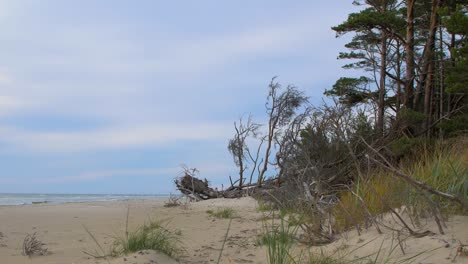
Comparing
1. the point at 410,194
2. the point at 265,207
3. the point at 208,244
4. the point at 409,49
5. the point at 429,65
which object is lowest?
the point at 208,244

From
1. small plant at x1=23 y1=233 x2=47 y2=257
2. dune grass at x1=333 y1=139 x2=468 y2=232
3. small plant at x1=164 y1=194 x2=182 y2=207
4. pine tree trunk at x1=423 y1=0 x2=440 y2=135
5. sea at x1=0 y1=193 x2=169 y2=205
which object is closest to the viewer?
dune grass at x1=333 y1=139 x2=468 y2=232

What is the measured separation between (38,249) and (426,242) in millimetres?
4020

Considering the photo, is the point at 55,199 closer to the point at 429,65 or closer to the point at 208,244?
the point at 429,65

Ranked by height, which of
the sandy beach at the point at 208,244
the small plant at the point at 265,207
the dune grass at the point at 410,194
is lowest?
the sandy beach at the point at 208,244

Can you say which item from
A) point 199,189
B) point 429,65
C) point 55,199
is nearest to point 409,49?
point 429,65

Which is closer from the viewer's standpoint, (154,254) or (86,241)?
(154,254)

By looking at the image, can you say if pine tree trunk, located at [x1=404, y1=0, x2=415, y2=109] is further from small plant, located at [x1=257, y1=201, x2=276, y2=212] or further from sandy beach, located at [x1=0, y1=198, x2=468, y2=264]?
sandy beach, located at [x1=0, y1=198, x2=468, y2=264]

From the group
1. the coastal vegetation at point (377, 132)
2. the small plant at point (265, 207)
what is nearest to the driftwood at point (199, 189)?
the coastal vegetation at point (377, 132)

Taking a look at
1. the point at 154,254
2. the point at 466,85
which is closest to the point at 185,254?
the point at 154,254

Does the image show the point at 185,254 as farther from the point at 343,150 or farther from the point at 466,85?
the point at 466,85

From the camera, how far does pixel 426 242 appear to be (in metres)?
3.56

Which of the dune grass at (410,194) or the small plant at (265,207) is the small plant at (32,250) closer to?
the dune grass at (410,194)

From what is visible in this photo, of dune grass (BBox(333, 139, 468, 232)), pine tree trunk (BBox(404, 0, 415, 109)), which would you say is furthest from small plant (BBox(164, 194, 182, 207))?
dune grass (BBox(333, 139, 468, 232))

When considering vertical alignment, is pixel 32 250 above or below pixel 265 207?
below
